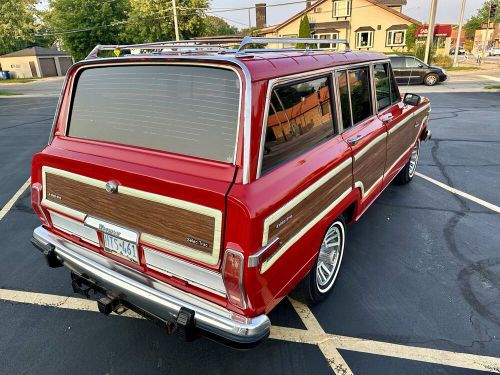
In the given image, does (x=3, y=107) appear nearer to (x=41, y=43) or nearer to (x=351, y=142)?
(x=351, y=142)

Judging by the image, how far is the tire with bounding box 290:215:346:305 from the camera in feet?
9.55

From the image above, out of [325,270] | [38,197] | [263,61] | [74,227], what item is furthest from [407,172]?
[38,197]

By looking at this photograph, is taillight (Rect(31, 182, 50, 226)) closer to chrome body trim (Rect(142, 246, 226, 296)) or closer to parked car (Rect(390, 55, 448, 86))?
chrome body trim (Rect(142, 246, 226, 296))

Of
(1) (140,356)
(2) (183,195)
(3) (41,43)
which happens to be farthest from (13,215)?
(3) (41,43)

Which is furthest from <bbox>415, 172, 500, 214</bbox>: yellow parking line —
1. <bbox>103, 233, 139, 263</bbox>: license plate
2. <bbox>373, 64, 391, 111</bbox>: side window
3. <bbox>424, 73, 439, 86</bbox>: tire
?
<bbox>424, 73, 439, 86</bbox>: tire

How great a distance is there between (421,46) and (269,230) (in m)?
30.3

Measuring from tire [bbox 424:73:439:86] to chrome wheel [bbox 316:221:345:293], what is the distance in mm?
19510

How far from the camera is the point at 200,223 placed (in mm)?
2066

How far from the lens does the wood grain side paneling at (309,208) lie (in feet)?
7.16

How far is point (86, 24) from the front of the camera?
4269 centimetres

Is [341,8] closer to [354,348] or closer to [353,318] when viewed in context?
[353,318]

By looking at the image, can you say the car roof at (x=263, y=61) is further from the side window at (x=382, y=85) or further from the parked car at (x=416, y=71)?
the parked car at (x=416, y=71)

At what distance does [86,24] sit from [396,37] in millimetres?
34207

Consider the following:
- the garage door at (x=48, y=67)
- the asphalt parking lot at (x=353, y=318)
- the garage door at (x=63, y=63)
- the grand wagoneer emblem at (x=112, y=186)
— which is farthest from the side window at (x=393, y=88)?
the garage door at (x=63, y=63)
